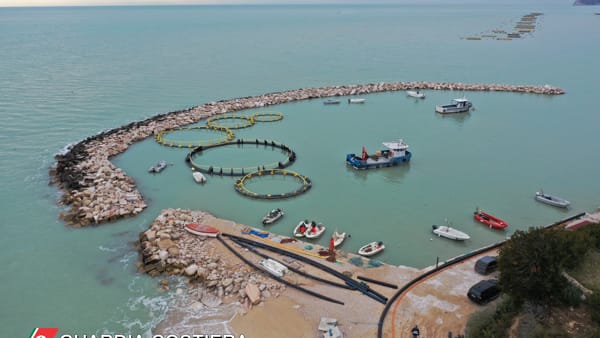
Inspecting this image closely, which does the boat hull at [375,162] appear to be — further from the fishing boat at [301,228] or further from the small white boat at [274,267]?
the small white boat at [274,267]

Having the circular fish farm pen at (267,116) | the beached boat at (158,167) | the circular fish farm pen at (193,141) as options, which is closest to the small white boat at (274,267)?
the beached boat at (158,167)

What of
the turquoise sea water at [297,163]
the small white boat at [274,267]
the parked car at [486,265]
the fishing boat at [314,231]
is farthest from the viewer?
the fishing boat at [314,231]

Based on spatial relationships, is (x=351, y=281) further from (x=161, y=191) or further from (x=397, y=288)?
(x=161, y=191)

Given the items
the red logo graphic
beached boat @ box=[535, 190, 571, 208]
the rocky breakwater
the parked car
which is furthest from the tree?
the red logo graphic

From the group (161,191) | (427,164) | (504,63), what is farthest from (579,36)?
(161,191)

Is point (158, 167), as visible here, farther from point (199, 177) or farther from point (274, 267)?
point (274, 267)

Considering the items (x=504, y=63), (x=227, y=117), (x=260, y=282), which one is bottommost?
(x=260, y=282)
